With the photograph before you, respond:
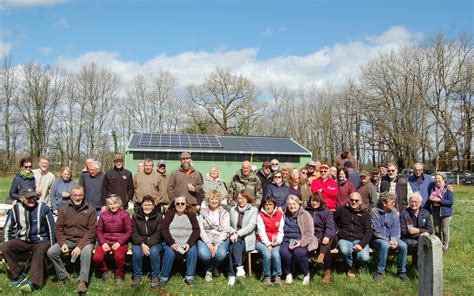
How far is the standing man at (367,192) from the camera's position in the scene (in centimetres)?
761

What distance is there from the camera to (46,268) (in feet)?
19.9

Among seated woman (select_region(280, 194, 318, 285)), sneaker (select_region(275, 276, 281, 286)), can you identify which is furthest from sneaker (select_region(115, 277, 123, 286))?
seated woman (select_region(280, 194, 318, 285))

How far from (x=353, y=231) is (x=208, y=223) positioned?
238 centimetres

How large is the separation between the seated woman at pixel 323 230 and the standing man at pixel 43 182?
4.69 m

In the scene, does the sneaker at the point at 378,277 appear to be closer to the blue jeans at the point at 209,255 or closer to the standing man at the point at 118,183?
the blue jeans at the point at 209,255

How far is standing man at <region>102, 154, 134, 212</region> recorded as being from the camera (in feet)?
24.1

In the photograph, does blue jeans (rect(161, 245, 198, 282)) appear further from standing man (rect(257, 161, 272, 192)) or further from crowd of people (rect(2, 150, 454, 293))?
standing man (rect(257, 161, 272, 192))

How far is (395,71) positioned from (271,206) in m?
41.3

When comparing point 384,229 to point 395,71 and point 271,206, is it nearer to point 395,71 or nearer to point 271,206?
point 271,206

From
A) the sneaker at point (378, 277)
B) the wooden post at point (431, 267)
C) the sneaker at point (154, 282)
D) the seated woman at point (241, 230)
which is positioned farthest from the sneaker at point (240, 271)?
the wooden post at point (431, 267)

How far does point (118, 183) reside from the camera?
7.38 meters

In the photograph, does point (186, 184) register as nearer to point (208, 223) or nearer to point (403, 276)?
point (208, 223)

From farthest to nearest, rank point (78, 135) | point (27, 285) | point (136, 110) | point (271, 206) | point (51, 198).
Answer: point (136, 110) → point (78, 135) → point (51, 198) → point (271, 206) → point (27, 285)

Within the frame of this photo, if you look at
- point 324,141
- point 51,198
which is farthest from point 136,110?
point 51,198
